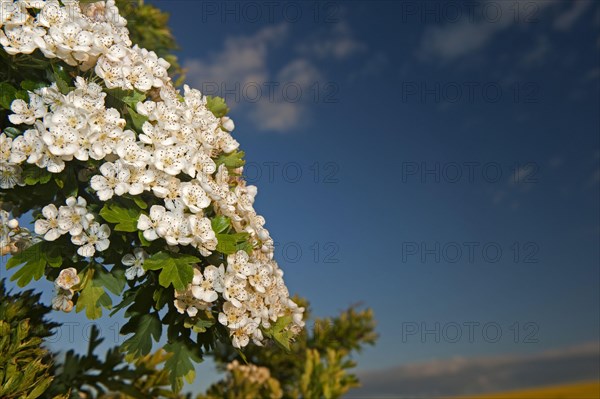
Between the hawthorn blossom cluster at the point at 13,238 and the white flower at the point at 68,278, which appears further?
the hawthorn blossom cluster at the point at 13,238

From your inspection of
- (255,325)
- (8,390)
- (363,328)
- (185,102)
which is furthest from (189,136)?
(363,328)

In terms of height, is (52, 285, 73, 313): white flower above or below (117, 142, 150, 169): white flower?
below

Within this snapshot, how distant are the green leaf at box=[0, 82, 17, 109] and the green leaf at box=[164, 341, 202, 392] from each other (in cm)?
Answer: 225

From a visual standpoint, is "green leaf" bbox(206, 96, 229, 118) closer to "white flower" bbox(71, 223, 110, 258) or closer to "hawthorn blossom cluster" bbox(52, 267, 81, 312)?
"white flower" bbox(71, 223, 110, 258)

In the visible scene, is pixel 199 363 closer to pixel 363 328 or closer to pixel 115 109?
pixel 115 109

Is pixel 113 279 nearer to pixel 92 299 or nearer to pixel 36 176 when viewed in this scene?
pixel 92 299

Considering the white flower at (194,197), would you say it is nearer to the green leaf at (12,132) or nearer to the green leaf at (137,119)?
the green leaf at (137,119)

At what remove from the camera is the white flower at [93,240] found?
436cm

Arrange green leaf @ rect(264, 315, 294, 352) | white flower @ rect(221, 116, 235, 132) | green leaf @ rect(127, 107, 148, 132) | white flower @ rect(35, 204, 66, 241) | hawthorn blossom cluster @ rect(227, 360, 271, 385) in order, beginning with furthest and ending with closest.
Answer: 1. hawthorn blossom cluster @ rect(227, 360, 271, 385)
2. white flower @ rect(221, 116, 235, 132)
3. green leaf @ rect(264, 315, 294, 352)
4. green leaf @ rect(127, 107, 148, 132)
5. white flower @ rect(35, 204, 66, 241)

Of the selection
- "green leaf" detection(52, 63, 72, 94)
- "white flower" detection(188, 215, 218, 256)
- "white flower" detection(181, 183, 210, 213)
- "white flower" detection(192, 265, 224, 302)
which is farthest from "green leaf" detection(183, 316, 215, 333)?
"green leaf" detection(52, 63, 72, 94)

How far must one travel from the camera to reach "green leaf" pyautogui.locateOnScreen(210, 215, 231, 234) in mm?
4414

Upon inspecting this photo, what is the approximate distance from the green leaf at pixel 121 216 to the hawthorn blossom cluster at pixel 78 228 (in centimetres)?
16

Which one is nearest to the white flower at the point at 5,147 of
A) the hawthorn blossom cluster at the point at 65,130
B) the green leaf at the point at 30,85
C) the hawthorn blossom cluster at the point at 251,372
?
the hawthorn blossom cluster at the point at 65,130

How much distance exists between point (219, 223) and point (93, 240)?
93cm
